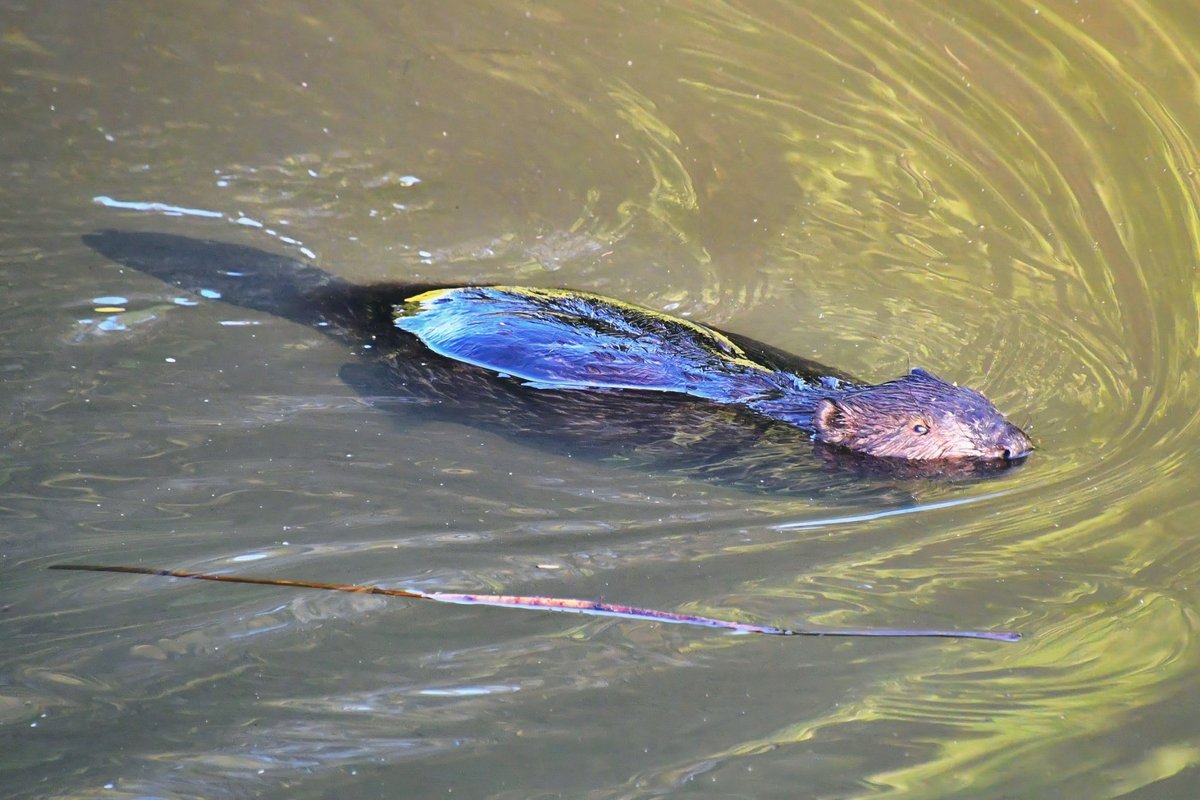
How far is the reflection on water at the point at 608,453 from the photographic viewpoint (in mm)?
2873

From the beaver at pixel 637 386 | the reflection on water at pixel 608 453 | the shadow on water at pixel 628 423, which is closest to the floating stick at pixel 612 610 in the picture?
the reflection on water at pixel 608 453

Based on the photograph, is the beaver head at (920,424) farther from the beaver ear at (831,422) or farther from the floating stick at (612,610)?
the floating stick at (612,610)

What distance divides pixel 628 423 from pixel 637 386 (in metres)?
0.19

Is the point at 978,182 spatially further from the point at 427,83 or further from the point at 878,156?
the point at 427,83

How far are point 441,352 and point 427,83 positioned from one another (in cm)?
290

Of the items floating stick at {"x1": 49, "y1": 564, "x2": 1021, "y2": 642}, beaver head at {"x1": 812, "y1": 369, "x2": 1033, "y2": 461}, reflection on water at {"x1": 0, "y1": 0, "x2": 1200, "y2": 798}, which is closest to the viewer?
reflection on water at {"x1": 0, "y1": 0, "x2": 1200, "y2": 798}

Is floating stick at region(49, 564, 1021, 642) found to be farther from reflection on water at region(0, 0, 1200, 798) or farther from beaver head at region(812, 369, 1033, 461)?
beaver head at region(812, 369, 1033, 461)

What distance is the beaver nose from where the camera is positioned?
4.48m

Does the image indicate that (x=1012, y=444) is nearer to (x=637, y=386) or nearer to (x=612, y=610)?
(x=637, y=386)

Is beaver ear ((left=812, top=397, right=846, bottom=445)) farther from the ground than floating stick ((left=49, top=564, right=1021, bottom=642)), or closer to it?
farther from the ground

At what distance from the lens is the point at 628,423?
452 centimetres

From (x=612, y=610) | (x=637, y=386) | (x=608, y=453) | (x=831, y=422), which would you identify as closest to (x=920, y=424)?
(x=831, y=422)

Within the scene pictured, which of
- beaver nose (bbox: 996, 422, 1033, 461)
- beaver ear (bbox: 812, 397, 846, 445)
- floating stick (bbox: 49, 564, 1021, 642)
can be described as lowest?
floating stick (bbox: 49, 564, 1021, 642)

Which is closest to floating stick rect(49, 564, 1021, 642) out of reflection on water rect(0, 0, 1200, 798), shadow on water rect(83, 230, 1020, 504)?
reflection on water rect(0, 0, 1200, 798)
